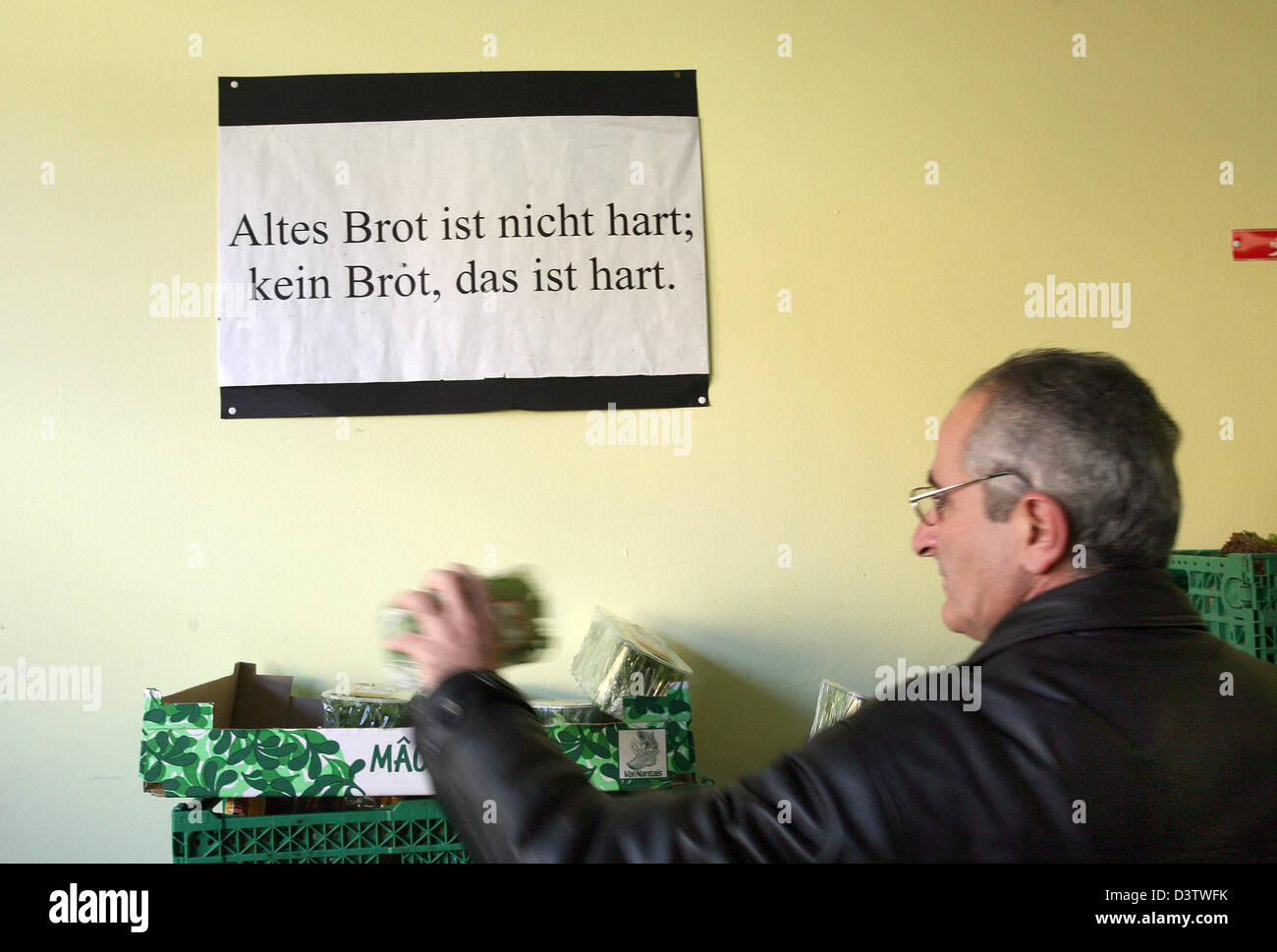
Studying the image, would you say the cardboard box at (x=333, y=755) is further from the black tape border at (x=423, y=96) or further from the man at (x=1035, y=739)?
the black tape border at (x=423, y=96)

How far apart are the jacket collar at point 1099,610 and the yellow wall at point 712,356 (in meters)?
1.41

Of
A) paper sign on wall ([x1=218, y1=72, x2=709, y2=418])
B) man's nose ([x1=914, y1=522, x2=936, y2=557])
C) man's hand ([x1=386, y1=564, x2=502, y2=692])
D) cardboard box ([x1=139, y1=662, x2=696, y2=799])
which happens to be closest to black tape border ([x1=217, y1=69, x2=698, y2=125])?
paper sign on wall ([x1=218, y1=72, x2=709, y2=418])

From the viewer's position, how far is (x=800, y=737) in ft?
7.63

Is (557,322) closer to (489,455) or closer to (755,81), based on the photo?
(489,455)

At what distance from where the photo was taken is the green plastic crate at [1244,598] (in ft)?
6.07

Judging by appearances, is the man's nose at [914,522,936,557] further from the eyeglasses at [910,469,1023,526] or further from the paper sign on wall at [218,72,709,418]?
the paper sign on wall at [218,72,709,418]

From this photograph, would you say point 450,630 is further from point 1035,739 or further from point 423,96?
point 423,96

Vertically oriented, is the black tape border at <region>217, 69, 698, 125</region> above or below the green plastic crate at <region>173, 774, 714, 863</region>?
above

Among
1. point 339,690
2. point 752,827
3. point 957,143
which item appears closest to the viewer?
point 752,827

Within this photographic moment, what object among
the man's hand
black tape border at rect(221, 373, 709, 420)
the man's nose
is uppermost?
black tape border at rect(221, 373, 709, 420)

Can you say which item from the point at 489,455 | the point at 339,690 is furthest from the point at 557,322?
the point at 339,690

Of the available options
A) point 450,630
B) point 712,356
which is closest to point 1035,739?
point 450,630

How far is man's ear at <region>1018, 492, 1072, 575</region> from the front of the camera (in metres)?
1.00
